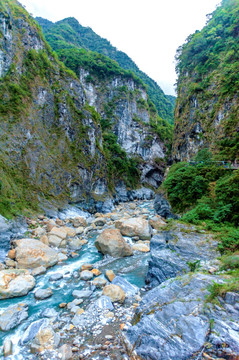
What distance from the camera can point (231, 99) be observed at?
592 inches

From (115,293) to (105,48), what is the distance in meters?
81.8

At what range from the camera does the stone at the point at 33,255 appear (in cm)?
829

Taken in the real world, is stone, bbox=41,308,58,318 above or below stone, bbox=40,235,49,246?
above

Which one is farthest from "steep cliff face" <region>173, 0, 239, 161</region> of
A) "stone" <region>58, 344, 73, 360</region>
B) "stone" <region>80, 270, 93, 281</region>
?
"stone" <region>58, 344, 73, 360</region>

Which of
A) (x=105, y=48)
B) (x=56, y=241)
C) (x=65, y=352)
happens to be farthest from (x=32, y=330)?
(x=105, y=48)

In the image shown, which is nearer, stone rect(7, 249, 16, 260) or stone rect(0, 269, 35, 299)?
stone rect(0, 269, 35, 299)

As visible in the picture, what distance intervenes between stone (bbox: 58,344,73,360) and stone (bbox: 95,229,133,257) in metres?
5.68

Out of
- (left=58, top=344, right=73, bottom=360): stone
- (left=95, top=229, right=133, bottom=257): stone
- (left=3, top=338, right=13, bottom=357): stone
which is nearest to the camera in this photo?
(left=58, top=344, right=73, bottom=360): stone

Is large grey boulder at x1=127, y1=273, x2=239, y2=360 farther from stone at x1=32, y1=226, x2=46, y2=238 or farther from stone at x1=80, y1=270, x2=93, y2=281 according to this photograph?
stone at x1=32, y1=226, x2=46, y2=238

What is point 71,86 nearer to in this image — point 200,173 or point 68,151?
point 68,151

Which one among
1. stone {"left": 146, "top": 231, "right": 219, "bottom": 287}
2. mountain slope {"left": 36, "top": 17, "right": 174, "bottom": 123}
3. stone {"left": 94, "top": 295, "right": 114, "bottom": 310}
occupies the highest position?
mountain slope {"left": 36, "top": 17, "right": 174, "bottom": 123}

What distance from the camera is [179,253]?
6684 millimetres

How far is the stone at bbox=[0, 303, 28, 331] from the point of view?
5061 millimetres

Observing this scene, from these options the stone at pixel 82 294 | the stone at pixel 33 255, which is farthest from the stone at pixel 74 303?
the stone at pixel 33 255
